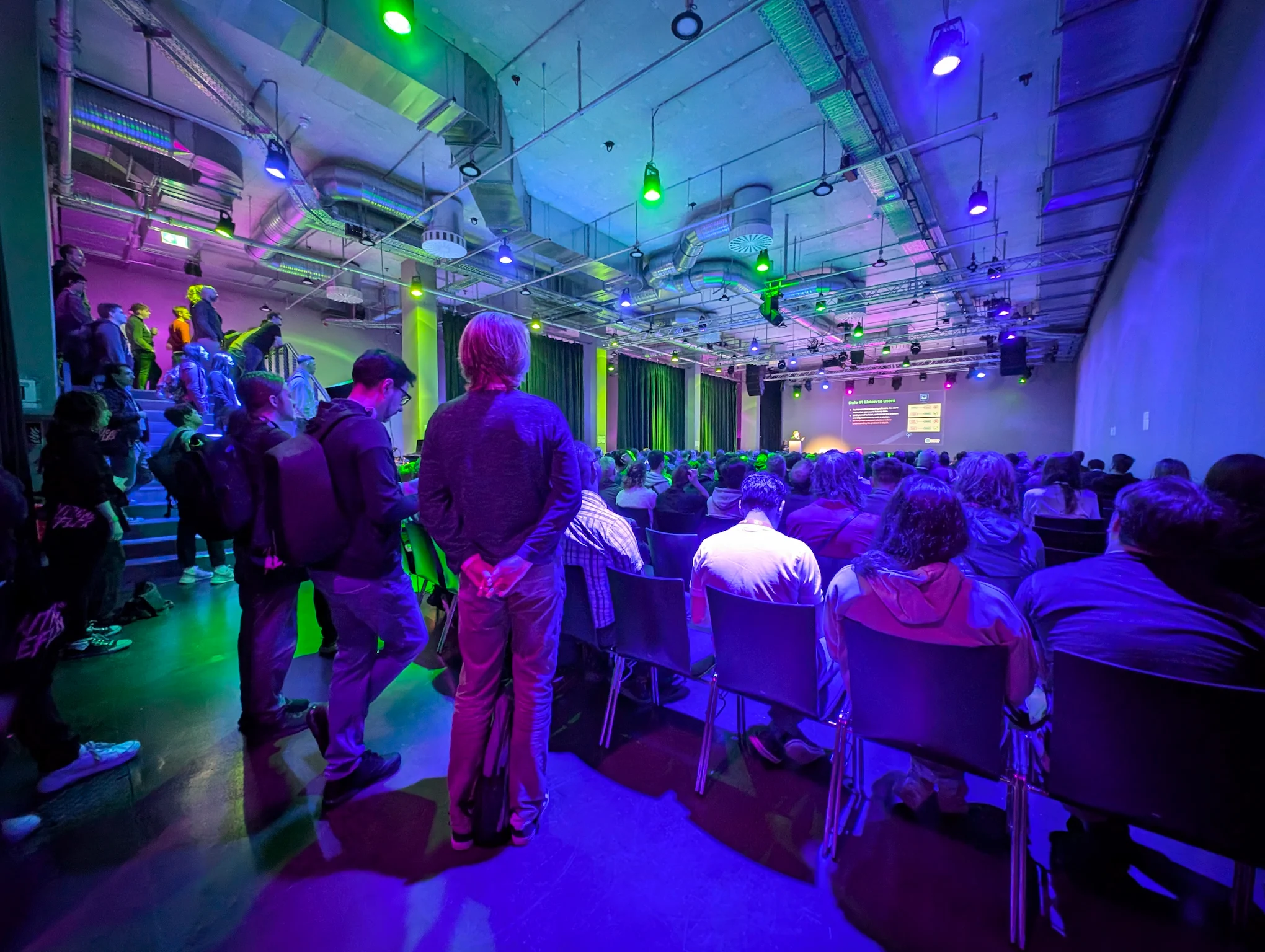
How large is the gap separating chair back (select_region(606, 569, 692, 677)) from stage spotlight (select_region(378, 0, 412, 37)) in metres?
3.47

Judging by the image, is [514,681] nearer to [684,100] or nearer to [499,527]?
[499,527]

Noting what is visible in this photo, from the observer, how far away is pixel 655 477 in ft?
18.3

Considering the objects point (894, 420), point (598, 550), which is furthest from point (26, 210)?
point (894, 420)

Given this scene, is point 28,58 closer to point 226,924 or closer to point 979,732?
point 226,924

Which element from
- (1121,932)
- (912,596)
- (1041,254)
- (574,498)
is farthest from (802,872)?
(1041,254)

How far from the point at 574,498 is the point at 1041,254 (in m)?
9.04

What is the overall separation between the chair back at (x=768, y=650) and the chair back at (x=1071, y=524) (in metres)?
2.78

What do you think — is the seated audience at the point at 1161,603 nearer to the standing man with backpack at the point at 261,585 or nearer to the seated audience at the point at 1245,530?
the seated audience at the point at 1245,530

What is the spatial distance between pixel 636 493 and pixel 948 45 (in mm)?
3606

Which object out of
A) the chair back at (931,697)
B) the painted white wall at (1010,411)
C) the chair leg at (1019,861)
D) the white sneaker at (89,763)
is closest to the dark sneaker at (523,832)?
the chair back at (931,697)

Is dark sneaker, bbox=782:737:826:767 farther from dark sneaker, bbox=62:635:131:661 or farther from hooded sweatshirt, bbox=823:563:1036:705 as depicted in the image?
dark sneaker, bbox=62:635:131:661

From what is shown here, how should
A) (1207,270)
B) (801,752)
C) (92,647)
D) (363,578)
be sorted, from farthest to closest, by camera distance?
(1207,270)
(92,647)
(801,752)
(363,578)

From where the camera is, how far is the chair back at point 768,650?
1580 millimetres

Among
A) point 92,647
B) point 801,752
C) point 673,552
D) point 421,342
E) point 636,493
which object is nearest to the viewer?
point 801,752
